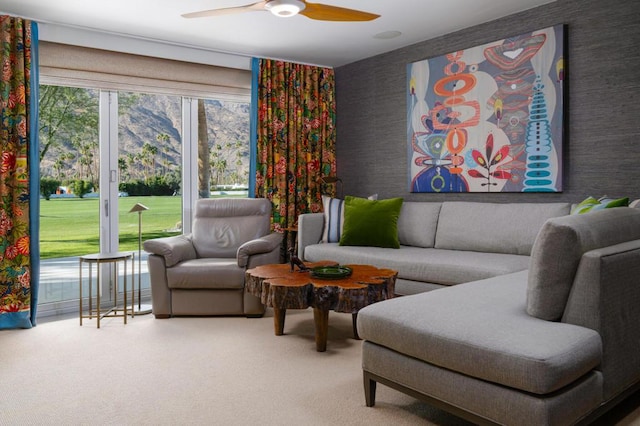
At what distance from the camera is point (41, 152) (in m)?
4.32

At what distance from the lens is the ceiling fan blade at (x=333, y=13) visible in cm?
304

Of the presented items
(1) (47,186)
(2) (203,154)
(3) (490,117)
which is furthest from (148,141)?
(3) (490,117)

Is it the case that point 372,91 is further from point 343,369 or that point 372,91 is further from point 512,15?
point 343,369

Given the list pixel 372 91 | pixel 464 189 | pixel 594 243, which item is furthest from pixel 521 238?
pixel 372 91

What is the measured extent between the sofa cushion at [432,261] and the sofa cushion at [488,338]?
1037mm

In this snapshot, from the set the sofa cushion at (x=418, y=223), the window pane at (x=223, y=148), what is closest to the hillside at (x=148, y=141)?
the window pane at (x=223, y=148)

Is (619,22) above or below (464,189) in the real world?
above

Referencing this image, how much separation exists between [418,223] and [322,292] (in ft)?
5.98

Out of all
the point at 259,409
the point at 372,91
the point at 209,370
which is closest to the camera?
the point at 259,409

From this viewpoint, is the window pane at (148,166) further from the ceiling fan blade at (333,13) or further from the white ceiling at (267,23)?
the ceiling fan blade at (333,13)

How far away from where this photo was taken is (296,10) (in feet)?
9.71

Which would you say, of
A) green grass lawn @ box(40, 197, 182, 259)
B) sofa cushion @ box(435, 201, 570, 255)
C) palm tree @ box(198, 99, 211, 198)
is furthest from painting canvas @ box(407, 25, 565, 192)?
green grass lawn @ box(40, 197, 182, 259)

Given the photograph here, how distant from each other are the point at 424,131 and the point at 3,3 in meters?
3.69

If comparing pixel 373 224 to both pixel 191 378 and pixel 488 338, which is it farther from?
pixel 488 338
